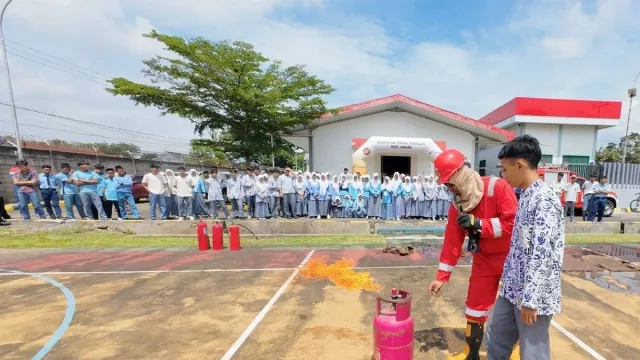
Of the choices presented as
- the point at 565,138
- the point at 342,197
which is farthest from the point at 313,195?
the point at 565,138

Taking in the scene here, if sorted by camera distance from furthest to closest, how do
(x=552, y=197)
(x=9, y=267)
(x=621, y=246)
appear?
(x=621, y=246), (x=9, y=267), (x=552, y=197)

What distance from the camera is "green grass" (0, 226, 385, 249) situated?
26.5ft

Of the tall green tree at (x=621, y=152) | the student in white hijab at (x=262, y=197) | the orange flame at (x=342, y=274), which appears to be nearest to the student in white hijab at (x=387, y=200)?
the student in white hijab at (x=262, y=197)

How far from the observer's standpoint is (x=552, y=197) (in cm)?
186

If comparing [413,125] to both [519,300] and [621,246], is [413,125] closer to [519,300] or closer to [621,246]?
[621,246]

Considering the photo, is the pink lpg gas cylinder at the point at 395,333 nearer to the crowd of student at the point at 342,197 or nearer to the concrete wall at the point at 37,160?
the crowd of student at the point at 342,197

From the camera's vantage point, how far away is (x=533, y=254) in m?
1.82

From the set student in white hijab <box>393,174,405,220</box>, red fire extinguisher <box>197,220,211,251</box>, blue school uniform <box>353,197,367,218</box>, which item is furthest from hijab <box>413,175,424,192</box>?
red fire extinguisher <box>197,220,211,251</box>

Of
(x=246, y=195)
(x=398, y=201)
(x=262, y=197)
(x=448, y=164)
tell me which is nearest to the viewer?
(x=448, y=164)

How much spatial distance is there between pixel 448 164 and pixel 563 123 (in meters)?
22.1

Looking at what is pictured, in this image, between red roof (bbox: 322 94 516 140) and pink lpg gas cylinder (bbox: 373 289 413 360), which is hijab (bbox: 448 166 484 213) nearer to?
pink lpg gas cylinder (bbox: 373 289 413 360)

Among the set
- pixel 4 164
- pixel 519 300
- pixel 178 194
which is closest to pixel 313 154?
pixel 178 194

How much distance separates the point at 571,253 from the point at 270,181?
8.60m

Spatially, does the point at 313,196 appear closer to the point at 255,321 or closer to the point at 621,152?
the point at 255,321
